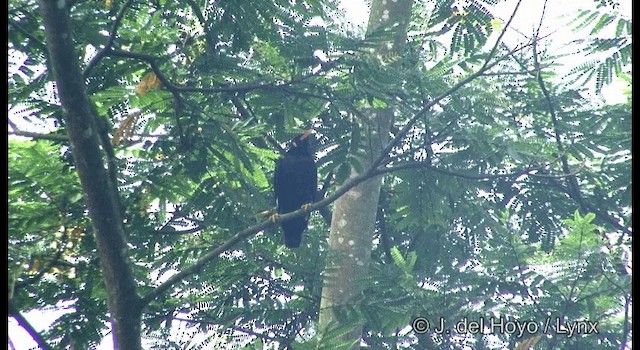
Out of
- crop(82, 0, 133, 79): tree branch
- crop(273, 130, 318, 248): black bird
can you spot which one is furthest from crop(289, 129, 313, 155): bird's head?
crop(82, 0, 133, 79): tree branch

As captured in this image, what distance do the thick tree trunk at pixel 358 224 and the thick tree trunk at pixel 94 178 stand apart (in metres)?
2.30

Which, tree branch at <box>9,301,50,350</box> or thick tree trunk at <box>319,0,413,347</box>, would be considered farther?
thick tree trunk at <box>319,0,413,347</box>

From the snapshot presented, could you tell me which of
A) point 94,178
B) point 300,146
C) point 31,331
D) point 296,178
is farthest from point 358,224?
point 31,331

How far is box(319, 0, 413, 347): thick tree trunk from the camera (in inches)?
328

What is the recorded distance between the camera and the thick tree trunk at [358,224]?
834 centimetres

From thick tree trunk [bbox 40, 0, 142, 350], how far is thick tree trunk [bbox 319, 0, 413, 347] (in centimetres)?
230

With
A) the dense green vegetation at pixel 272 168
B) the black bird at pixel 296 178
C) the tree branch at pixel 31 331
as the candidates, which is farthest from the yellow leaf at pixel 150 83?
the black bird at pixel 296 178

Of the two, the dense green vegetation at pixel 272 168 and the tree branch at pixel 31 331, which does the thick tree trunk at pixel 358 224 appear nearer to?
the dense green vegetation at pixel 272 168

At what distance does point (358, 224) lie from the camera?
8.68m

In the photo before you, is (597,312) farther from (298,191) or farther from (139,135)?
(139,135)

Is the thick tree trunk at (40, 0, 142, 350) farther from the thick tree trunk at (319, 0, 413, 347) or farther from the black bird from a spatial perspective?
the black bird

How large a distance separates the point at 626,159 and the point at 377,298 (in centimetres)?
250

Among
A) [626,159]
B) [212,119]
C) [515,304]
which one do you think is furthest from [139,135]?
[626,159]

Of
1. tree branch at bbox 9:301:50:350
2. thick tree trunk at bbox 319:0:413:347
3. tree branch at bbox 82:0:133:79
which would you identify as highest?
tree branch at bbox 82:0:133:79
